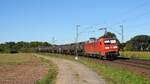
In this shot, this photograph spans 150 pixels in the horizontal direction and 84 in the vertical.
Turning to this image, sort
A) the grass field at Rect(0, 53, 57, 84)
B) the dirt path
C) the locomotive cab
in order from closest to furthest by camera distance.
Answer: the dirt path, the grass field at Rect(0, 53, 57, 84), the locomotive cab

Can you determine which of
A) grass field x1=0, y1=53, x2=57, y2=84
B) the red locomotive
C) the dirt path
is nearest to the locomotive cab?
the red locomotive

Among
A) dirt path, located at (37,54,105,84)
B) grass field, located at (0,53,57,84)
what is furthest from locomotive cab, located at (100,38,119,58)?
dirt path, located at (37,54,105,84)

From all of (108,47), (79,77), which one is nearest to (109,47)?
(108,47)

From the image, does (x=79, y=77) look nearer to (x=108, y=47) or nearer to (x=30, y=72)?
(x=30, y=72)

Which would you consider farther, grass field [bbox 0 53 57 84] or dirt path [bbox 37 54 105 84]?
grass field [bbox 0 53 57 84]

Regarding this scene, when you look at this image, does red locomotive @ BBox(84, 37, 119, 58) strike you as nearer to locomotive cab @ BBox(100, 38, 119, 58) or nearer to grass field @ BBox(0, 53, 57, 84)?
locomotive cab @ BBox(100, 38, 119, 58)

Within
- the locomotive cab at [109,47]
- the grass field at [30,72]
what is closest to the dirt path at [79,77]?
the grass field at [30,72]

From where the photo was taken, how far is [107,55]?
52.4 meters

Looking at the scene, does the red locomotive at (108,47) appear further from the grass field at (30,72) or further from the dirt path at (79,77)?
the dirt path at (79,77)

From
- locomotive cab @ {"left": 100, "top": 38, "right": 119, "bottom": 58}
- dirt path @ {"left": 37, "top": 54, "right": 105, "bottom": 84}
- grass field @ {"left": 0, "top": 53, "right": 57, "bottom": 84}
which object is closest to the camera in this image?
dirt path @ {"left": 37, "top": 54, "right": 105, "bottom": 84}

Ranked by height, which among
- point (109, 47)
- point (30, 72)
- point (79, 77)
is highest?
point (109, 47)

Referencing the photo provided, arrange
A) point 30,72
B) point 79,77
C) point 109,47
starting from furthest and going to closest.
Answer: point 109,47
point 30,72
point 79,77

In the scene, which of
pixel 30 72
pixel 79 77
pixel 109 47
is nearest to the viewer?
pixel 79 77

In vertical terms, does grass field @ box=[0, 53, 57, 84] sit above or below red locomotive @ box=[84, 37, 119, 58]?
below
